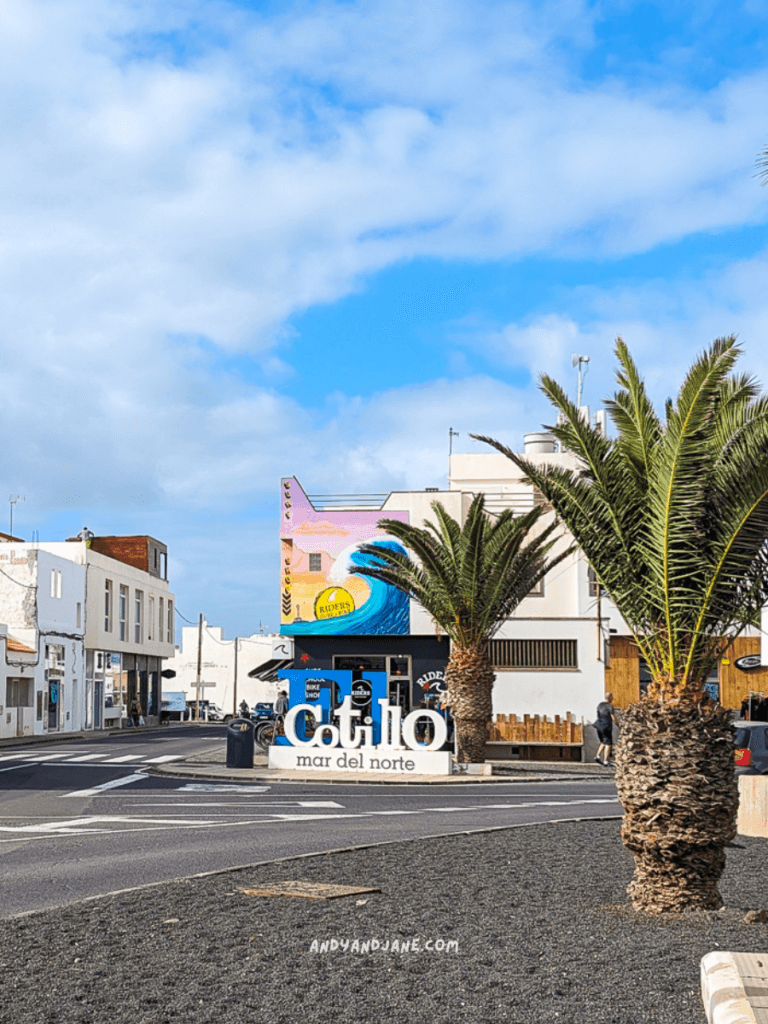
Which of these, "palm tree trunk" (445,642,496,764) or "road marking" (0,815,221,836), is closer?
"road marking" (0,815,221,836)

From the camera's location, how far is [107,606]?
216ft

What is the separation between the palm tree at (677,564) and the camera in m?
9.30

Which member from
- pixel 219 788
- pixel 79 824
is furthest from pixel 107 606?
pixel 79 824

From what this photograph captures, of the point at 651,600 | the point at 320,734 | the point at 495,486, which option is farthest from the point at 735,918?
the point at 495,486

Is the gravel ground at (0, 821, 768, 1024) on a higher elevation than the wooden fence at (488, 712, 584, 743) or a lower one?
lower

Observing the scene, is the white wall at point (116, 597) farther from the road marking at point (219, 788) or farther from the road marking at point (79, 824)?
the road marking at point (79, 824)

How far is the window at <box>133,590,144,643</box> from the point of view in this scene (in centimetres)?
7150

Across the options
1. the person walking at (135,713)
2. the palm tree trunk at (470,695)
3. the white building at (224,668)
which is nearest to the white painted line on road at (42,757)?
the palm tree trunk at (470,695)

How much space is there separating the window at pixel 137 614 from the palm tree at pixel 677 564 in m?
62.7

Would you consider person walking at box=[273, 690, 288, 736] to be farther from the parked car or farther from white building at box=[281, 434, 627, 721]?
the parked car

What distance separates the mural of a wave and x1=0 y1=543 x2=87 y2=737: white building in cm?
1268

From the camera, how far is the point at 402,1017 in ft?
19.9

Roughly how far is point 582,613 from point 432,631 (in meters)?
5.37

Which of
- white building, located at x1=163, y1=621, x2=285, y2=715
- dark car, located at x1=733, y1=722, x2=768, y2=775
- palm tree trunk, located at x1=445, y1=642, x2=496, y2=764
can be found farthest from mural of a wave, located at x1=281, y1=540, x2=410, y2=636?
white building, located at x1=163, y1=621, x2=285, y2=715
